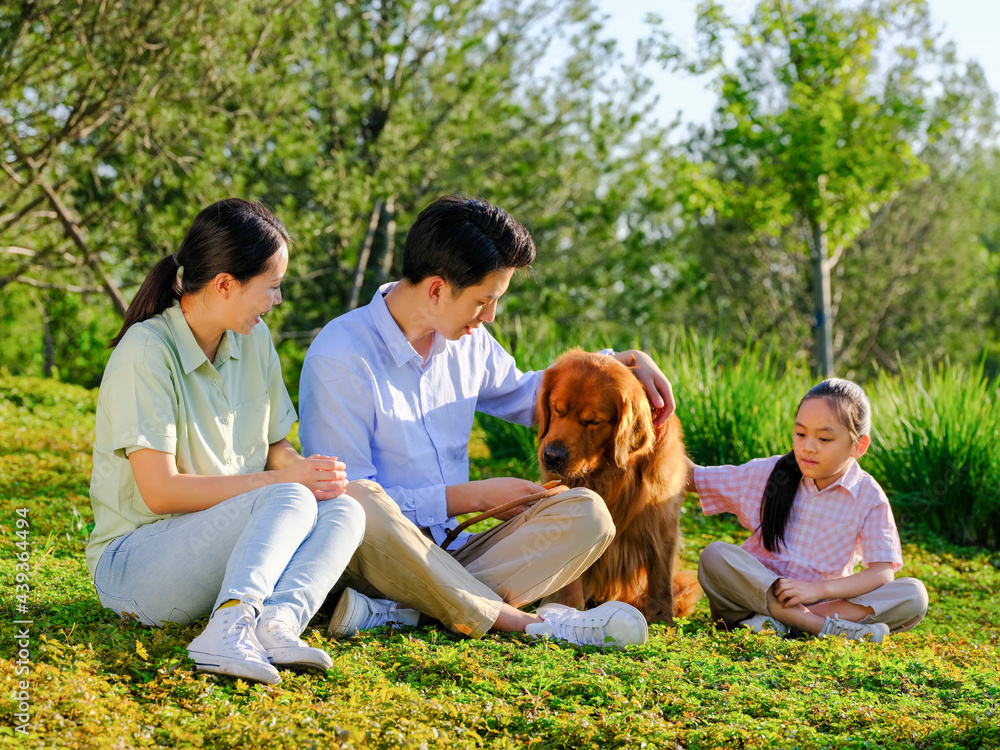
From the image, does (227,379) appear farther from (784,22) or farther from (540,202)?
(784,22)

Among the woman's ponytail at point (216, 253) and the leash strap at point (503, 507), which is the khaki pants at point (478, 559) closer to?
the leash strap at point (503, 507)

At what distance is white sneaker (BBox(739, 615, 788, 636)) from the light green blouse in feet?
6.93

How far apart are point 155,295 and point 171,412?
459mm

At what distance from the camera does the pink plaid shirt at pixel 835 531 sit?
369cm

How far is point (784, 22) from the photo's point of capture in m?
11.5

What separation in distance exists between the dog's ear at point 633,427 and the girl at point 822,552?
535mm

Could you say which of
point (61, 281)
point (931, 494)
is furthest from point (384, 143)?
point (931, 494)

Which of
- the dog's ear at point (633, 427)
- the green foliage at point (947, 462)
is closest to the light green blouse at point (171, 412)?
the dog's ear at point (633, 427)

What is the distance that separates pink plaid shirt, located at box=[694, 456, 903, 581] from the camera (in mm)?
3691

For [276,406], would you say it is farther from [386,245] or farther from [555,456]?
[386,245]

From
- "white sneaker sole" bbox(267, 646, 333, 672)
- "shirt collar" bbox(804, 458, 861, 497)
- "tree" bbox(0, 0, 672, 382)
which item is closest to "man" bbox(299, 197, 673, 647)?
"white sneaker sole" bbox(267, 646, 333, 672)

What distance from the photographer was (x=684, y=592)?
404 cm

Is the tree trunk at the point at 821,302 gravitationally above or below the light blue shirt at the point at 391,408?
above

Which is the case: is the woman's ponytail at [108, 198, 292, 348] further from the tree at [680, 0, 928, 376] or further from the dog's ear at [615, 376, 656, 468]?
the tree at [680, 0, 928, 376]
